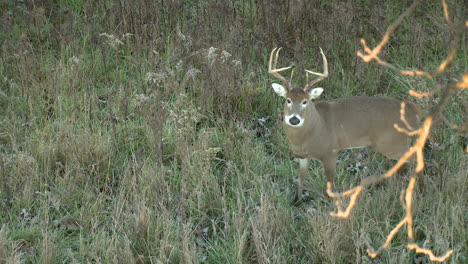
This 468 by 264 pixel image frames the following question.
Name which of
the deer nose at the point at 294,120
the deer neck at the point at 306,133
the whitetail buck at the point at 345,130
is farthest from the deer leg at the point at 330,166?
the deer nose at the point at 294,120

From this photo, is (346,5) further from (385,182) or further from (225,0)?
(385,182)

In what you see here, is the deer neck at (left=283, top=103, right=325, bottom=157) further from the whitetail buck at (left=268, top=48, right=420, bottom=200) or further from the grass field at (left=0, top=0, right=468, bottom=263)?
the grass field at (left=0, top=0, right=468, bottom=263)

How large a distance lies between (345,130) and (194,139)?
1.16m

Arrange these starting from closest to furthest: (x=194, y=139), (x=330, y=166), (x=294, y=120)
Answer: (x=294, y=120) < (x=330, y=166) < (x=194, y=139)

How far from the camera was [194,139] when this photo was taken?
5.44 meters

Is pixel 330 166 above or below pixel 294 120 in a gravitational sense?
below

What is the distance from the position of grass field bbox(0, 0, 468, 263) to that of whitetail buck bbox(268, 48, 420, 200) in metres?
0.22

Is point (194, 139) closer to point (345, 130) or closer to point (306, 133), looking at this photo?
point (306, 133)

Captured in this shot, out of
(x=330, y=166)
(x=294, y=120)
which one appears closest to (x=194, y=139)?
(x=294, y=120)

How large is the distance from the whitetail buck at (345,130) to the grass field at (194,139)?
22 cm

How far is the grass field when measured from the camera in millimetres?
4523

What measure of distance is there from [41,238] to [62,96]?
1938 millimetres

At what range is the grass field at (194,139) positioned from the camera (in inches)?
178

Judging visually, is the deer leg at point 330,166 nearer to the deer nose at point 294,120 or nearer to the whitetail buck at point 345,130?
the whitetail buck at point 345,130
